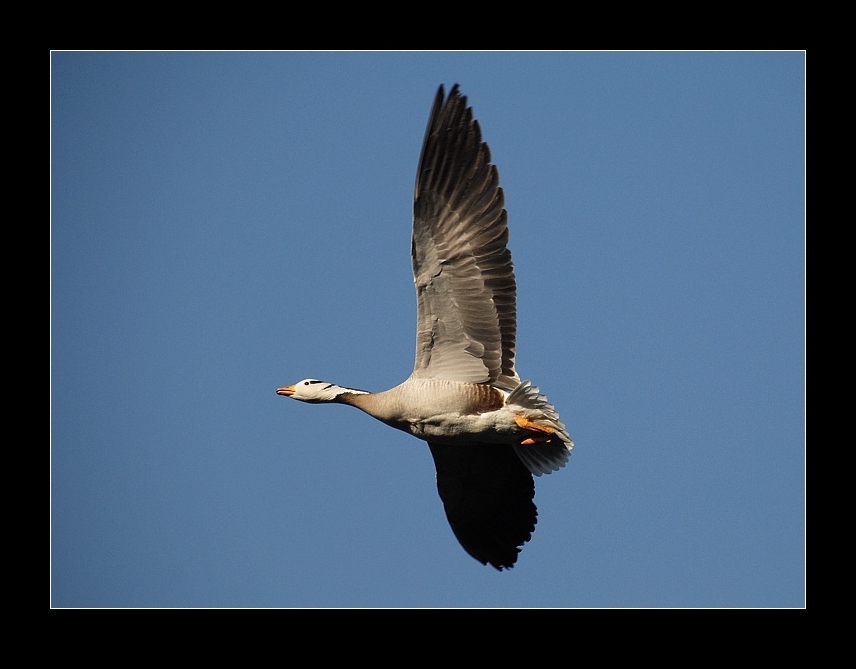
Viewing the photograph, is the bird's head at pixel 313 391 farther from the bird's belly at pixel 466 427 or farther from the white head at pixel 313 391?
the bird's belly at pixel 466 427

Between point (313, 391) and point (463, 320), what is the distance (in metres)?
2.10

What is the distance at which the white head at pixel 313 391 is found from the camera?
12.4m

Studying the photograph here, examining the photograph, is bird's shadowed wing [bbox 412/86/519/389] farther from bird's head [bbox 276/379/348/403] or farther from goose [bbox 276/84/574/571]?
bird's head [bbox 276/379/348/403]

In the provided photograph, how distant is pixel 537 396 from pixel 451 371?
0.96 metres

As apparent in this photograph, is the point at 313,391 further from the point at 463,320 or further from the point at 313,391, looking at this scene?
the point at 463,320

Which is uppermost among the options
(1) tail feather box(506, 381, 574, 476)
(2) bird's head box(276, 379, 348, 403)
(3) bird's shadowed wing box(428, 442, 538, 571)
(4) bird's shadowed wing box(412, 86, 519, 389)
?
(4) bird's shadowed wing box(412, 86, 519, 389)

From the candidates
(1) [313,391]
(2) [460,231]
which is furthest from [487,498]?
(2) [460,231]

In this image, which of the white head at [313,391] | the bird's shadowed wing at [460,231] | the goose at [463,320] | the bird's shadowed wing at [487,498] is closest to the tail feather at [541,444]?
the goose at [463,320]

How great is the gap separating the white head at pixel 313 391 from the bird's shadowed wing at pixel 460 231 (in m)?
1.60

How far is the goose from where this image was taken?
441 inches

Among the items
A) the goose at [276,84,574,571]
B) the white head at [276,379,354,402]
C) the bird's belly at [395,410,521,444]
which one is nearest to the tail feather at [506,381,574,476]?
the goose at [276,84,574,571]

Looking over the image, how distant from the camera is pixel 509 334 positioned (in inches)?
452

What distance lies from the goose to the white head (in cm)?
36
